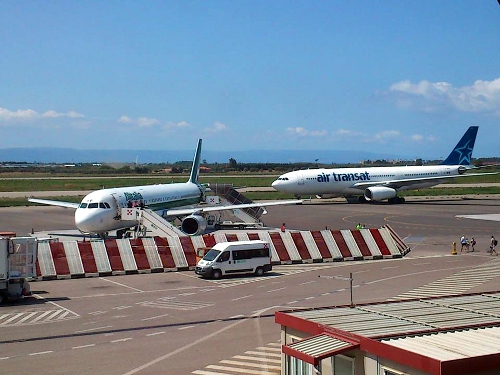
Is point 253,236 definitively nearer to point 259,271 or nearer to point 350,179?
point 259,271

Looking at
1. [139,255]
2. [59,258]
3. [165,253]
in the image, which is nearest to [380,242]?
[165,253]

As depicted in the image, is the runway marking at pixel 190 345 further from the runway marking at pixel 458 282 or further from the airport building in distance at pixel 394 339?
the runway marking at pixel 458 282

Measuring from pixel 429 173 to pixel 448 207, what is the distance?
11793mm

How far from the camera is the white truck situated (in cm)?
3281

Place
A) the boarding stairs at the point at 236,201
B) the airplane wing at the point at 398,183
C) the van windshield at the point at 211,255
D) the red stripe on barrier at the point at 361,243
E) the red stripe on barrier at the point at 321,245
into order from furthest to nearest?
the airplane wing at the point at 398,183 < the boarding stairs at the point at 236,201 < the red stripe on barrier at the point at 361,243 < the red stripe on barrier at the point at 321,245 < the van windshield at the point at 211,255

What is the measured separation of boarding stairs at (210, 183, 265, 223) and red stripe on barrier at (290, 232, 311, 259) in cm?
1740

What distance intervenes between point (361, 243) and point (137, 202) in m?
17.8

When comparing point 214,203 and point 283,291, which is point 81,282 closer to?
point 283,291

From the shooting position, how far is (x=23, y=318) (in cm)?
2964

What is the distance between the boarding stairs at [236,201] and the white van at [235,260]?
939 inches

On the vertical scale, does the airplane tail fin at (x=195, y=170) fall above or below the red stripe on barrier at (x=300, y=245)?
above

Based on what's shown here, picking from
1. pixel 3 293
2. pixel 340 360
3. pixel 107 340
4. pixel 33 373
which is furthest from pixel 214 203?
pixel 340 360

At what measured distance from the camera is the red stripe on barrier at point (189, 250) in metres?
44.1

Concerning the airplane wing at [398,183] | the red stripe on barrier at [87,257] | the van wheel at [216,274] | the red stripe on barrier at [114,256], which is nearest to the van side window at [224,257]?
the van wheel at [216,274]
